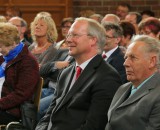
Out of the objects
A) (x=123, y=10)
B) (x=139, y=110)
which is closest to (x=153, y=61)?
(x=139, y=110)

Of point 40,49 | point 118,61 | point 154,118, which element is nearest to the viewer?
point 154,118

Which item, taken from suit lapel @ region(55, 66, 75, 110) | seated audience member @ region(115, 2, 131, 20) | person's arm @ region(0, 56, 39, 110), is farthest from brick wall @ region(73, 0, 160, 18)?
suit lapel @ region(55, 66, 75, 110)

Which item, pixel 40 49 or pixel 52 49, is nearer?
pixel 52 49

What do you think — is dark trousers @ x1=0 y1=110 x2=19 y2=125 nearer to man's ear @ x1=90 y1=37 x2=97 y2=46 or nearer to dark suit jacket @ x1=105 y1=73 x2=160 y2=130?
man's ear @ x1=90 y1=37 x2=97 y2=46

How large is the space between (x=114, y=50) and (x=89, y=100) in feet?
6.37

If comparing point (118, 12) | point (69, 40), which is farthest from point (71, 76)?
point (118, 12)

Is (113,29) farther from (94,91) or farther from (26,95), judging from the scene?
(94,91)

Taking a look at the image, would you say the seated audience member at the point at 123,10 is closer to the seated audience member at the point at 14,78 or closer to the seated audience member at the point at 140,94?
the seated audience member at the point at 14,78

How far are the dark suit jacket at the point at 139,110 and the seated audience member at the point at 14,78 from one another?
1.49m

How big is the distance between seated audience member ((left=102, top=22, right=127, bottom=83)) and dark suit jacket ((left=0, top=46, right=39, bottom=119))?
0.90 m

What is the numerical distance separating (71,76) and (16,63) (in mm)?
997

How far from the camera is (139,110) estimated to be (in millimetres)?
4000

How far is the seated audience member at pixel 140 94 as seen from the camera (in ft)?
13.0

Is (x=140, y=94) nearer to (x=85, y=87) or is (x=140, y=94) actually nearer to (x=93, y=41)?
(x=85, y=87)
